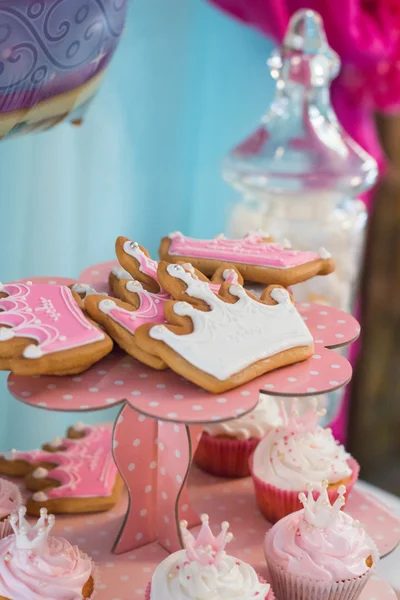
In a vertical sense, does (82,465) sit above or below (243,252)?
below

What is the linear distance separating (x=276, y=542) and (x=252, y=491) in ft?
0.84

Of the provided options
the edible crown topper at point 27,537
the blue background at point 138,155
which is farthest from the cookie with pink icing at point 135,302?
the blue background at point 138,155

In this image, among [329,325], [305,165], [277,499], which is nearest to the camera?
[329,325]

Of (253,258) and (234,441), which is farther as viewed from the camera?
(234,441)

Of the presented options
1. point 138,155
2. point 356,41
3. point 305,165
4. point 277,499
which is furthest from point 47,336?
point 356,41

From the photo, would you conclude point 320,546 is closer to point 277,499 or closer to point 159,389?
point 277,499

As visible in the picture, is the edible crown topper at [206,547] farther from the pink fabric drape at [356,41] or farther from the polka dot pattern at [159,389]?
the pink fabric drape at [356,41]

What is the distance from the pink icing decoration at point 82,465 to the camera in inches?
46.4

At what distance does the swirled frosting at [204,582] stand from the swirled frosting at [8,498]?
9.9 inches

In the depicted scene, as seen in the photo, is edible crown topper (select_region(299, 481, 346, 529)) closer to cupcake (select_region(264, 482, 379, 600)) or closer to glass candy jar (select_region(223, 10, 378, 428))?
cupcake (select_region(264, 482, 379, 600))

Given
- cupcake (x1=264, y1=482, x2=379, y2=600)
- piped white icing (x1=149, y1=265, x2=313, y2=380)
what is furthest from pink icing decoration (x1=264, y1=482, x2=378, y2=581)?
piped white icing (x1=149, y1=265, x2=313, y2=380)

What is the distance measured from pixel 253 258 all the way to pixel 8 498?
46 cm

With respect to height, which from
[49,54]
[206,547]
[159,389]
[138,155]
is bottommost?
[206,547]

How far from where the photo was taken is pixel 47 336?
85 centimetres
